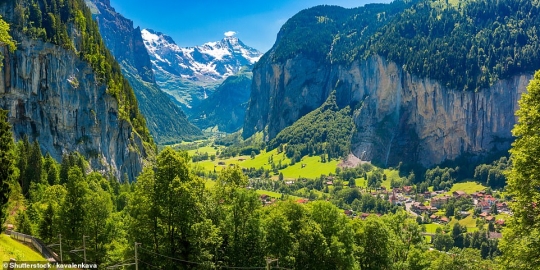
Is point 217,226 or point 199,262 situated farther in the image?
point 217,226

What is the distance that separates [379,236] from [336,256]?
9539 mm

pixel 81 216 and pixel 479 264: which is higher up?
pixel 81 216

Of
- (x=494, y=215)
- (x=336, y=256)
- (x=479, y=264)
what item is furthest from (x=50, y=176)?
(x=494, y=215)

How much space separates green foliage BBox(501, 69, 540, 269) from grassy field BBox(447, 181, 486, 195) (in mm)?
171935

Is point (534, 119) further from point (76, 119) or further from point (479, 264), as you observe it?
point (76, 119)

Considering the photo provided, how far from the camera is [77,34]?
415 ft

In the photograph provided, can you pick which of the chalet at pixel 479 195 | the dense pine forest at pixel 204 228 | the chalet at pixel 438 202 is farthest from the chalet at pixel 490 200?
the dense pine forest at pixel 204 228

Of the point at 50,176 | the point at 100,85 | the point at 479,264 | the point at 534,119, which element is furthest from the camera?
the point at 100,85

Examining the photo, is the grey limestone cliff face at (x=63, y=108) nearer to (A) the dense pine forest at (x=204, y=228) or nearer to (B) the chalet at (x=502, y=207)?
(A) the dense pine forest at (x=204, y=228)

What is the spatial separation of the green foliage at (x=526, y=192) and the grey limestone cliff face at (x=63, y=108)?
105m

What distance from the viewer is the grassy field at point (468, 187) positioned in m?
179

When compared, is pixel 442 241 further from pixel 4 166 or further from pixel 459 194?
pixel 4 166

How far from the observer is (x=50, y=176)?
266ft

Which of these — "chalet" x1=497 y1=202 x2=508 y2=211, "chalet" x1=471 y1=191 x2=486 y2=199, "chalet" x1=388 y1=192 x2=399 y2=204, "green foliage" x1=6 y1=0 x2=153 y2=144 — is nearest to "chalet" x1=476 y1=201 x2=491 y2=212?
"chalet" x1=497 y1=202 x2=508 y2=211
